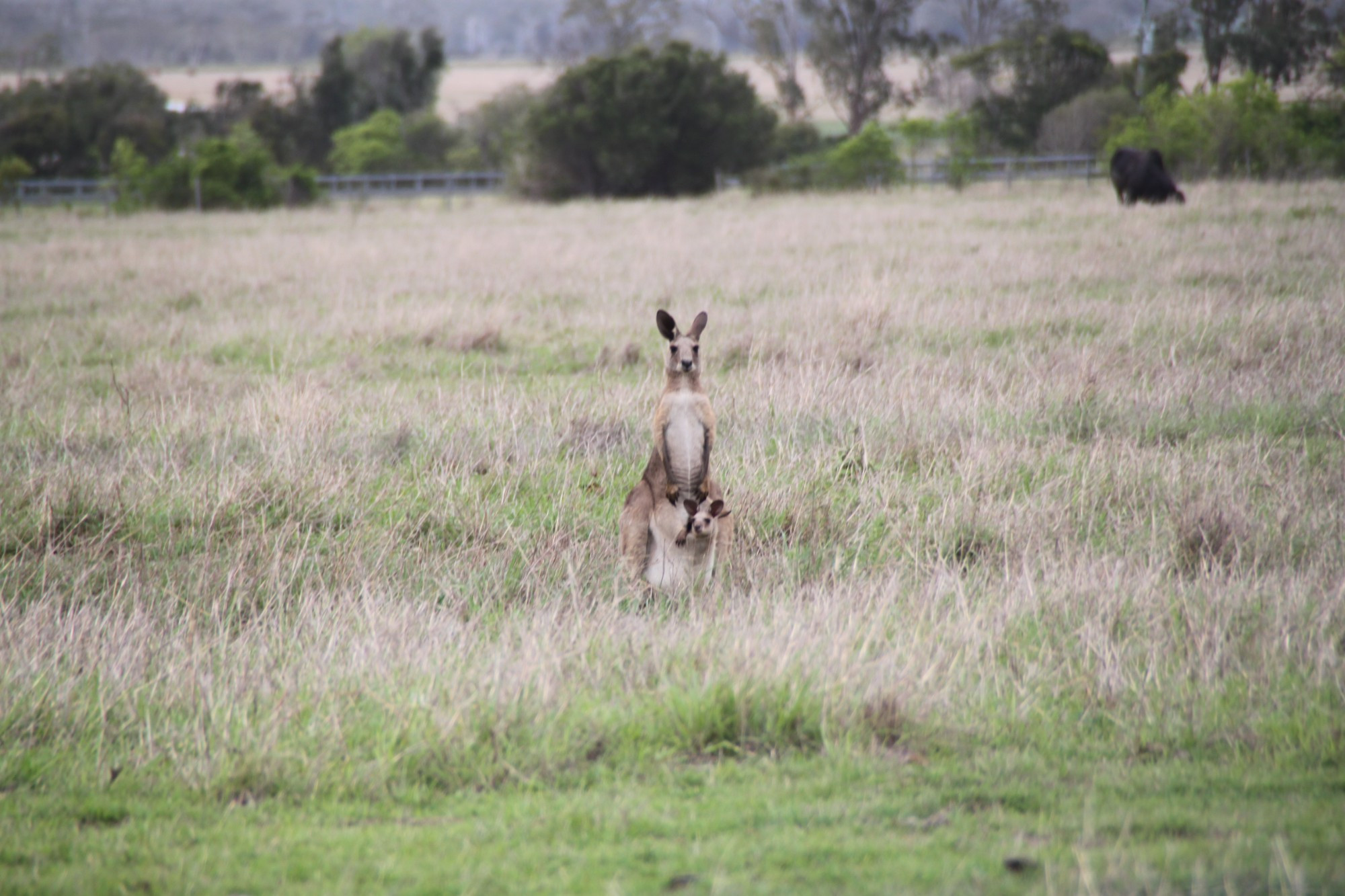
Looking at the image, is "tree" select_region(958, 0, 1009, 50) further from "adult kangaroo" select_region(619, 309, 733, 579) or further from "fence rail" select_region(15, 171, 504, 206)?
"adult kangaroo" select_region(619, 309, 733, 579)

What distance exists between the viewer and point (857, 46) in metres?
55.6

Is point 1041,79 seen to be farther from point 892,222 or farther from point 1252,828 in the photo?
point 1252,828

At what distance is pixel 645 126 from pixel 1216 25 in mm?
24142

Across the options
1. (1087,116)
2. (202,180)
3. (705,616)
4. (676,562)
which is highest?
(1087,116)

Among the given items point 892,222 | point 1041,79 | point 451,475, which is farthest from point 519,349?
point 1041,79

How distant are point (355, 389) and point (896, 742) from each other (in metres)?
6.17

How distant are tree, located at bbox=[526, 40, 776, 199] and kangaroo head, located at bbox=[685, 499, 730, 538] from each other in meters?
37.7

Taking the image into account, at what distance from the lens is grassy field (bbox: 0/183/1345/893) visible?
253cm

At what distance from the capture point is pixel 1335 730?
3014mm

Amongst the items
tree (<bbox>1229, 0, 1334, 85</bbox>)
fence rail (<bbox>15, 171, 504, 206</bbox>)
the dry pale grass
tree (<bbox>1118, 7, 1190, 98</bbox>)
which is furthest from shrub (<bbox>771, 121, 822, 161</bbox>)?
the dry pale grass

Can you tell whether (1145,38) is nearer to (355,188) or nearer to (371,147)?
(355,188)

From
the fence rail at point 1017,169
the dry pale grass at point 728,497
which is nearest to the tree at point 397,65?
the fence rail at point 1017,169

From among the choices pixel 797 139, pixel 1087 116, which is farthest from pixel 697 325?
pixel 797 139

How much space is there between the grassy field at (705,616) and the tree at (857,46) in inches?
1940
